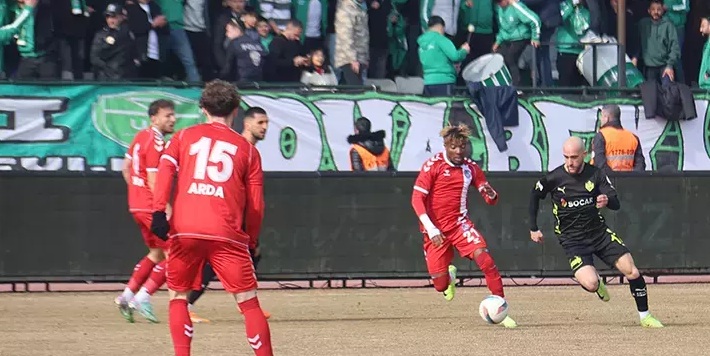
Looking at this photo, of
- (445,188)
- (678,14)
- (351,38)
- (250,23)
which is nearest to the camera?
(445,188)

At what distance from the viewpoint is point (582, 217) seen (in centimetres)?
1470

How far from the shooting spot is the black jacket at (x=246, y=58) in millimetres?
20344

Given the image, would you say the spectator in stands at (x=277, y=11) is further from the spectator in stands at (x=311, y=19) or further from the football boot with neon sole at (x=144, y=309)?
the football boot with neon sole at (x=144, y=309)

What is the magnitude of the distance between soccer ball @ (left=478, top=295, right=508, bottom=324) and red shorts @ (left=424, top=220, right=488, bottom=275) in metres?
1.07

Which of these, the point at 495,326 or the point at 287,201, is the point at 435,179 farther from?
the point at 287,201

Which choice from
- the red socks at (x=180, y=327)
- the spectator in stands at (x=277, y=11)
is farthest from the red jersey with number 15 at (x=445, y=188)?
the spectator in stands at (x=277, y=11)

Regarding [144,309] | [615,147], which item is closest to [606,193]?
[144,309]

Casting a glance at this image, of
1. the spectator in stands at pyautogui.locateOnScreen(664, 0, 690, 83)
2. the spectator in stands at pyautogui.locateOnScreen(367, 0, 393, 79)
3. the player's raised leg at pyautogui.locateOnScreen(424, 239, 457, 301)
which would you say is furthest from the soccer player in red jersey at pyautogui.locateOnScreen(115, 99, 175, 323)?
the spectator in stands at pyautogui.locateOnScreen(664, 0, 690, 83)

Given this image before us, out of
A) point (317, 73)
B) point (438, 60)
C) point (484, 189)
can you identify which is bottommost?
point (484, 189)

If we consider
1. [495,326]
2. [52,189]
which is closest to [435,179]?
[495,326]

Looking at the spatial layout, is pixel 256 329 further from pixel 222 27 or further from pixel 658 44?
pixel 658 44

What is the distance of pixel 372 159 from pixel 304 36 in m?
2.99

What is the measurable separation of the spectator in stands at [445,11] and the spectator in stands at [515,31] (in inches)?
29.8

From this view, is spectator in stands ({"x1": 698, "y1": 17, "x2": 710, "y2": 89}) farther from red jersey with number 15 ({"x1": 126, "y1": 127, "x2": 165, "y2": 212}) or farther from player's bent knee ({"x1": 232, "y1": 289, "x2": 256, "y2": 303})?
player's bent knee ({"x1": 232, "y1": 289, "x2": 256, "y2": 303})
